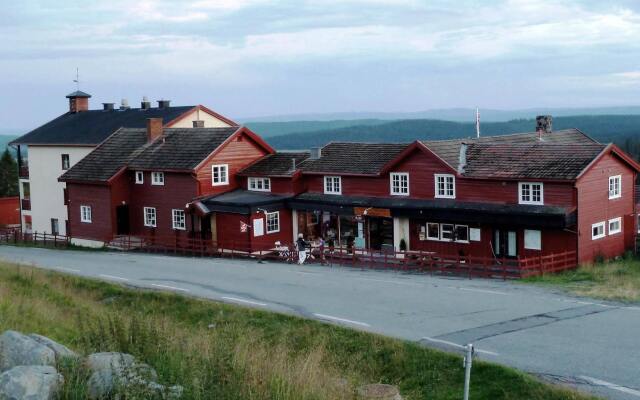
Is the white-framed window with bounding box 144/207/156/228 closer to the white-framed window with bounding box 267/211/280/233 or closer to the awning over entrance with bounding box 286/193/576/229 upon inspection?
the white-framed window with bounding box 267/211/280/233

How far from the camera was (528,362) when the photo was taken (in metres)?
17.0

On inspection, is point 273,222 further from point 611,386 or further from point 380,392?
point 380,392

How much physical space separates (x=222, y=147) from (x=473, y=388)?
3287 cm

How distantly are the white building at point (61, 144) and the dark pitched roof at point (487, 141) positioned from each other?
22350 mm

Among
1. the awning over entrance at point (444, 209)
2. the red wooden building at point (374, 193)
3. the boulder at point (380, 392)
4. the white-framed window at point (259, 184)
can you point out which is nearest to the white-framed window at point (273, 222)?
the red wooden building at point (374, 193)

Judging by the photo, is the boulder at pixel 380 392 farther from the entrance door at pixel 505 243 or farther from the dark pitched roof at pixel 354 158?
the dark pitched roof at pixel 354 158

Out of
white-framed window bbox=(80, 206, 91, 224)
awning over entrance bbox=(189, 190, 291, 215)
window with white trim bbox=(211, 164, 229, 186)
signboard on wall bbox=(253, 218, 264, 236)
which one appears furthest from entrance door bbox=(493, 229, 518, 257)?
white-framed window bbox=(80, 206, 91, 224)

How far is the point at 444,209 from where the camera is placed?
123 ft

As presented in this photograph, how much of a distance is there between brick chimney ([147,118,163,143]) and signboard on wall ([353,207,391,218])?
1632 centimetres

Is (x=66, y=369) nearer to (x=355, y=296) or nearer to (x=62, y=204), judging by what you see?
(x=355, y=296)

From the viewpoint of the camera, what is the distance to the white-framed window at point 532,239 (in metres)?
35.3

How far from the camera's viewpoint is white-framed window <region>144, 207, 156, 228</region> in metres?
48.7

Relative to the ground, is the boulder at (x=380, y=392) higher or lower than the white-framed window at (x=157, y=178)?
lower

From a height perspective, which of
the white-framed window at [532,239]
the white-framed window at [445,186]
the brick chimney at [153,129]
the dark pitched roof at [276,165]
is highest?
the brick chimney at [153,129]
